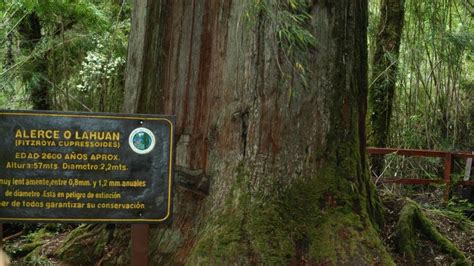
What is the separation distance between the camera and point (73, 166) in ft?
14.7

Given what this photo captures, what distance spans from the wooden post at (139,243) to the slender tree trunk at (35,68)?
24.1ft

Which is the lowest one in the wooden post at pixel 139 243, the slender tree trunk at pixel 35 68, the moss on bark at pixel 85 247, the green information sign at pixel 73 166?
the moss on bark at pixel 85 247

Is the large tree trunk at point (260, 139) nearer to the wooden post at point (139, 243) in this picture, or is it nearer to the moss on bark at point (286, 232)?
the moss on bark at point (286, 232)

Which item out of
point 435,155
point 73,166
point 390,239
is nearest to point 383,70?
point 435,155

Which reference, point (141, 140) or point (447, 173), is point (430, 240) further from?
point (447, 173)

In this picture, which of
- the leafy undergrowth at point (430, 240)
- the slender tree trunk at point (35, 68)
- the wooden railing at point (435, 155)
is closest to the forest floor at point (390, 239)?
the leafy undergrowth at point (430, 240)

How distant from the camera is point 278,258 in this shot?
4.62 metres

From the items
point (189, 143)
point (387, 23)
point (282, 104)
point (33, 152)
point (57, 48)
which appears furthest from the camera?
point (387, 23)

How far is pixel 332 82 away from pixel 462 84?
10.7m

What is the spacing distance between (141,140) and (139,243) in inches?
30.8

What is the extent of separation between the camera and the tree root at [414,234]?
5719mm

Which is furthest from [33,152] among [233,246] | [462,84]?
[462,84]

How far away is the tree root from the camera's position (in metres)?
5.72

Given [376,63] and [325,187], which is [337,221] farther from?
[376,63]
